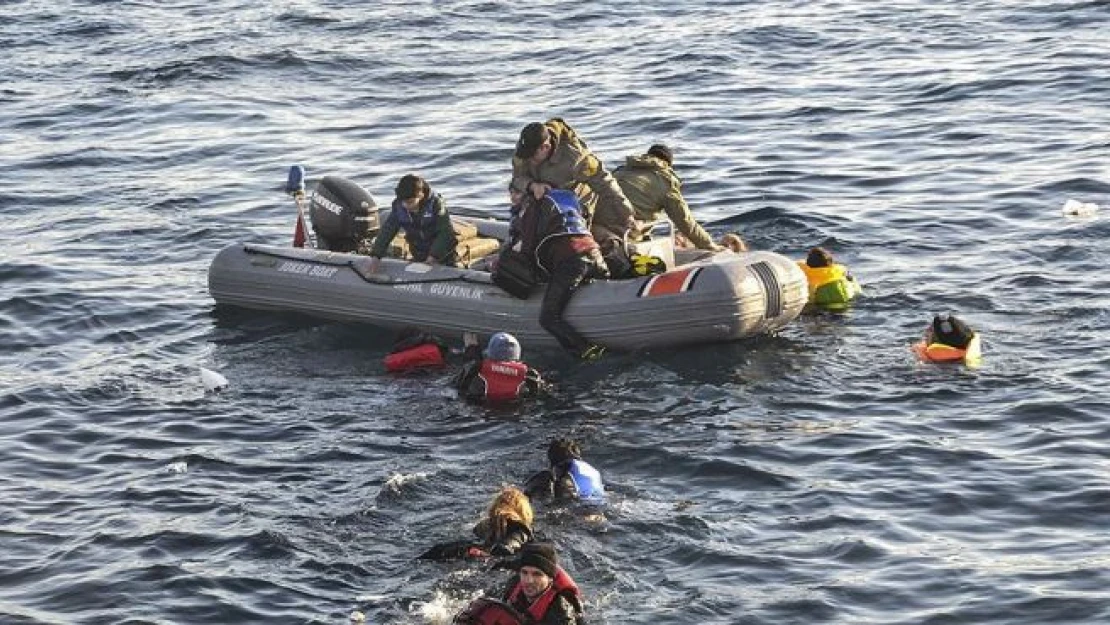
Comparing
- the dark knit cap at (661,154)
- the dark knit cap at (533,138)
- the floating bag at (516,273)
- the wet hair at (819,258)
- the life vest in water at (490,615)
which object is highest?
the dark knit cap at (533,138)

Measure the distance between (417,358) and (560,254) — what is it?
1.63m

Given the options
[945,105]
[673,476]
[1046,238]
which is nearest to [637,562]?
[673,476]

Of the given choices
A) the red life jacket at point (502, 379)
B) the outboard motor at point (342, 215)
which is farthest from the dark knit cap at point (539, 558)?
the outboard motor at point (342, 215)

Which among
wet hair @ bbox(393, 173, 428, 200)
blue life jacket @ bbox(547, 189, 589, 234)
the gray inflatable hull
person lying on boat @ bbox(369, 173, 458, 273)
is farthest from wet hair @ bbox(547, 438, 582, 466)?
person lying on boat @ bbox(369, 173, 458, 273)

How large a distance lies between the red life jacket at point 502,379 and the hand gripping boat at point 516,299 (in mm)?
1400

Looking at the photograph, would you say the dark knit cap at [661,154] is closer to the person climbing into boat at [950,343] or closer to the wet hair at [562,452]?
the person climbing into boat at [950,343]

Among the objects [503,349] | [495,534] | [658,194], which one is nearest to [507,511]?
[495,534]

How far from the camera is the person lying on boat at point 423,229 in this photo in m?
18.3

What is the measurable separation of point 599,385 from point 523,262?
1.51m

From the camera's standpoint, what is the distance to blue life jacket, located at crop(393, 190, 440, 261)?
18328mm

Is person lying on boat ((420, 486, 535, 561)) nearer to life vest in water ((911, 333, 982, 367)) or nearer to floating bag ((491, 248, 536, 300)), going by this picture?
floating bag ((491, 248, 536, 300))

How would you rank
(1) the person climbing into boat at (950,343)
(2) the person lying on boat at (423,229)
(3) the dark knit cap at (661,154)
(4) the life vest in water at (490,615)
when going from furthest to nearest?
1. (3) the dark knit cap at (661,154)
2. (2) the person lying on boat at (423,229)
3. (1) the person climbing into boat at (950,343)
4. (4) the life vest in water at (490,615)

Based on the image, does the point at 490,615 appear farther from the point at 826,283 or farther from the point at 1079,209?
the point at 1079,209

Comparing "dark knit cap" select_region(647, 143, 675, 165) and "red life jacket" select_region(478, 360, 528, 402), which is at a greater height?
"dark knit cap" select_region(647, 143, 675, 165)
